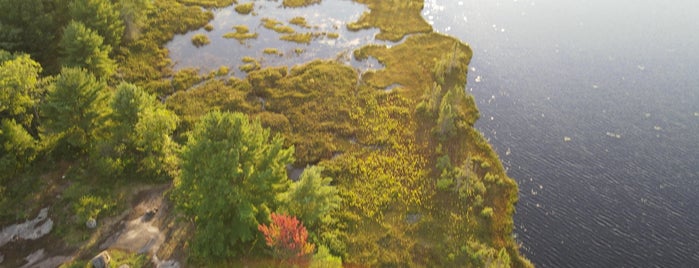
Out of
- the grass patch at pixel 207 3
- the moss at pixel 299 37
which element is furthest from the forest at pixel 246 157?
the grass patch at pixel 207 3

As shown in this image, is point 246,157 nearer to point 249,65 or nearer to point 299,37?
point 249,65

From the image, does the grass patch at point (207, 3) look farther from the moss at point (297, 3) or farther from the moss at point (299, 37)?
the moss at point (299, 37)

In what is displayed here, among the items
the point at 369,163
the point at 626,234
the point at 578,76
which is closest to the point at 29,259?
the point at 369,163

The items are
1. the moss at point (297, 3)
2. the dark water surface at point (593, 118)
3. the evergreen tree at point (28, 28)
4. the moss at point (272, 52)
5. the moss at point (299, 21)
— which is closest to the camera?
the dark water surface at point (593, 118)

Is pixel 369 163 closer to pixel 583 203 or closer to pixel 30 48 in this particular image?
pixel 583 203

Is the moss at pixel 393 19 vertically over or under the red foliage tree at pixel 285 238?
over

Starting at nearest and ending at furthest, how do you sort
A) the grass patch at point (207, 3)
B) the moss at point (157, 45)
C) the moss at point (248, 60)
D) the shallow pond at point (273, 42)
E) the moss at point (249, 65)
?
the moss at point (157, 45) → the moss at point (249, 65) → the moss at point (248, 60) → the shallow pond at point (273, 42) → the grass patch at point (207, 3)
